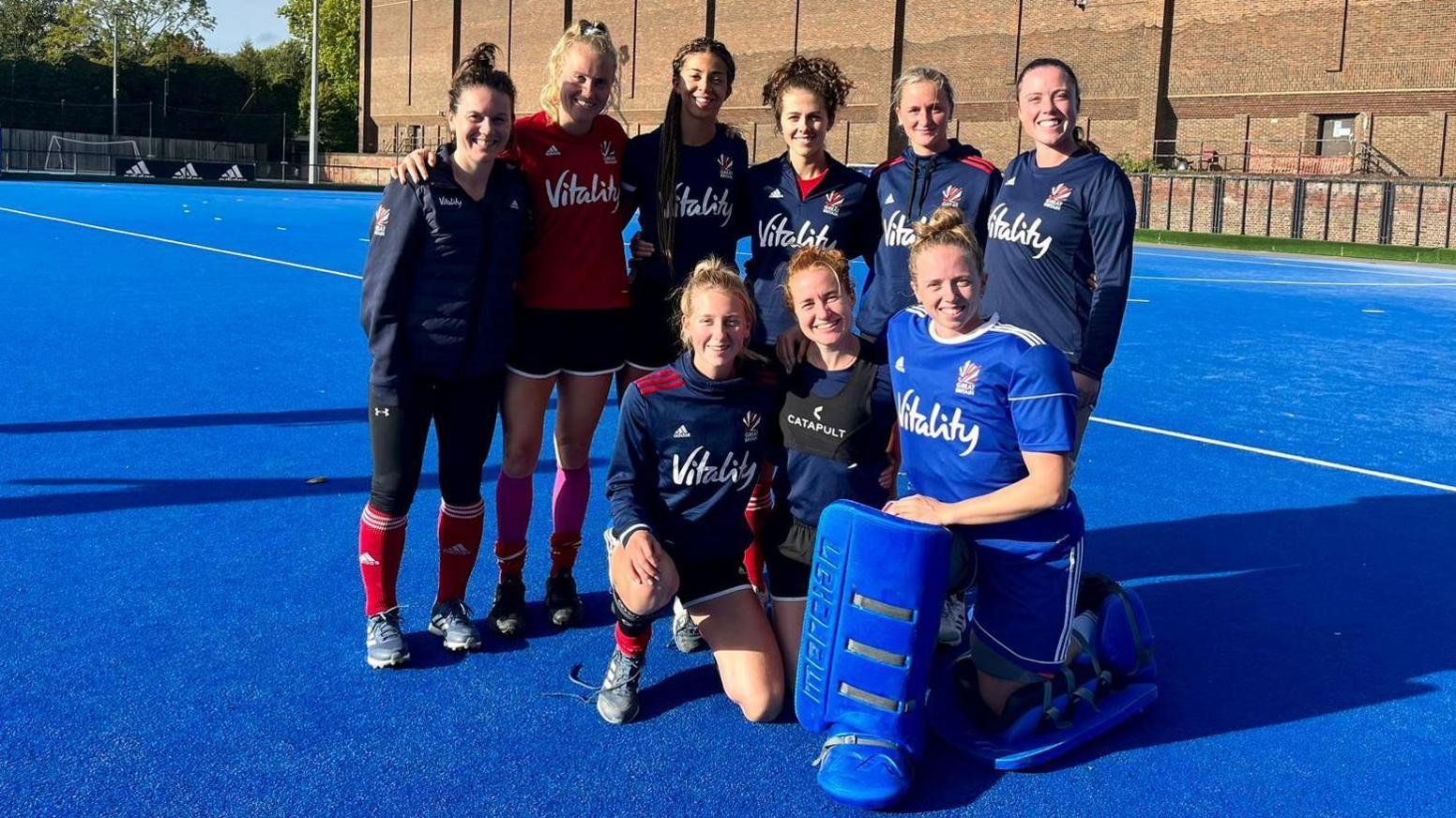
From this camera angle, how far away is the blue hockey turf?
3.48 m

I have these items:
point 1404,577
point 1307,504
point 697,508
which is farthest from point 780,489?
point 1307,504

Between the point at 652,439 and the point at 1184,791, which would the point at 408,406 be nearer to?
the point at 652,439

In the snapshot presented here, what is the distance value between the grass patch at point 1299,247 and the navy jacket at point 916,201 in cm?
2765

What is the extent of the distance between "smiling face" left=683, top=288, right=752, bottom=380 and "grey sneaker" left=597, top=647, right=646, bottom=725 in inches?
38.5

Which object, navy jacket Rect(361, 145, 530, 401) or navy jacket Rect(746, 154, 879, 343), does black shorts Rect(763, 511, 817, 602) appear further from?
navy jacket Rect(361, 145, 530, 401)

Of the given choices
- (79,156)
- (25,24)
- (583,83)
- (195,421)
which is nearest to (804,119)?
(583,83)

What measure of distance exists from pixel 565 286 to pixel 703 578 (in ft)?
3.99

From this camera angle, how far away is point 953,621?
15.0ft

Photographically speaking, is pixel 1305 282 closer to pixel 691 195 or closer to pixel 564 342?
pixel 691 195

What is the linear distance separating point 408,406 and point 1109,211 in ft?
8.31

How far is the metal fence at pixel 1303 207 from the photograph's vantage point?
102ft

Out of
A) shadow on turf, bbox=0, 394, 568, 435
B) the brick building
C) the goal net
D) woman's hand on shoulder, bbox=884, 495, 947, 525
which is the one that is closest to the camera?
woman's hand on shoulder, bbox=884, 495, 947, 525

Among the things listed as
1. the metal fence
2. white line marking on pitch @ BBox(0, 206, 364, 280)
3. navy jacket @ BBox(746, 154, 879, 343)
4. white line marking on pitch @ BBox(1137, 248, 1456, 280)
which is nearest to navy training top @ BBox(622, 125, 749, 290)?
navy jacket @ BBox(746, 154, 879, 343)

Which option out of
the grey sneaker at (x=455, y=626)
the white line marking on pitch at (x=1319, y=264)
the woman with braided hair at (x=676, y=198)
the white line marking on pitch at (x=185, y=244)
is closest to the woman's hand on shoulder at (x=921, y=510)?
the woman with braided hair at (x=676, y=198)
